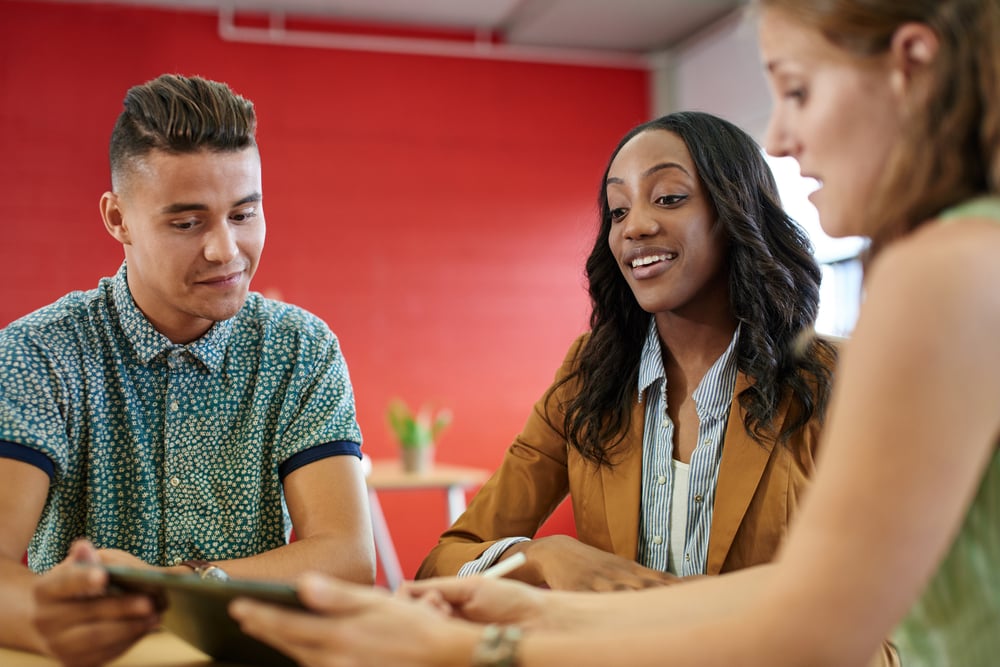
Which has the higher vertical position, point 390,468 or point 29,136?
point 29,136

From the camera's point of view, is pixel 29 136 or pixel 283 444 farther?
pixel 29 136

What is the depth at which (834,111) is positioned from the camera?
2.70 ft

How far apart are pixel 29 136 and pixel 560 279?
297 centimetres

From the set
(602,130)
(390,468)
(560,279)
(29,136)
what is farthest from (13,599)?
(602,130)

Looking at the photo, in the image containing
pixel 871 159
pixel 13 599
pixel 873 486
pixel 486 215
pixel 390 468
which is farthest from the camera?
pixel 486 215

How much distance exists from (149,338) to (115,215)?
0.86ft

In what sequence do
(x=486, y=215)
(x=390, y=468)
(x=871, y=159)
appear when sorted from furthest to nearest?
(x=486, y=215) → (x=390, y=468) → (x=871, y=159)

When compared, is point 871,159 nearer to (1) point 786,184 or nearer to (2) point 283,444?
(2) point 283,444

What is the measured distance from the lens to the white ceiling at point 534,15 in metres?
5.21

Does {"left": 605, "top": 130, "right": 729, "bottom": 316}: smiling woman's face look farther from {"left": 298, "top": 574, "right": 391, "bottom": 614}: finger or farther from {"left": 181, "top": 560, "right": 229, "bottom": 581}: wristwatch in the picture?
{"left": 298, "top": 574, "right": 391, "bottom": 614}: finger

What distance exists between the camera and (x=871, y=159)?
821 mm

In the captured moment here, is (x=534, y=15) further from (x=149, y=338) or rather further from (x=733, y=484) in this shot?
(x=733, y=484)

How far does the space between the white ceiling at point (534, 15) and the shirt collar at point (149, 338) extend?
3.93 meters

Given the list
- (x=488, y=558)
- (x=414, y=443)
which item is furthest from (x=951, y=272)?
(x=414, y=443)
